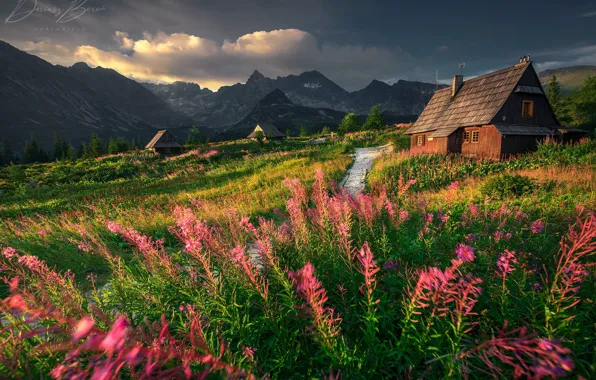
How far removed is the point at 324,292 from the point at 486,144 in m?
21.3

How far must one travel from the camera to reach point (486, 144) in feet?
58.9

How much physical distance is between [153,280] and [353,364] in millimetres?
2632

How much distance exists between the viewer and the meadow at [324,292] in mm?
1161

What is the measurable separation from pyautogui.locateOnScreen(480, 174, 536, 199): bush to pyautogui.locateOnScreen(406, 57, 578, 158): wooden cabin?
10.3 metres

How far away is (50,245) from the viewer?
292 inches

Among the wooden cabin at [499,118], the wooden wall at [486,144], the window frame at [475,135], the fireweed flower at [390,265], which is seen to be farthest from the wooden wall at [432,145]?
the fireweed flower at [390,265]

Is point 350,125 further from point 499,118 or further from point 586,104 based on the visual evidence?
point 499,118

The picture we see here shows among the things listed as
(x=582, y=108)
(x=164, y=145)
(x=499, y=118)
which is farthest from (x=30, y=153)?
(x=582, y=108)

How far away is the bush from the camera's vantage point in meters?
8.46

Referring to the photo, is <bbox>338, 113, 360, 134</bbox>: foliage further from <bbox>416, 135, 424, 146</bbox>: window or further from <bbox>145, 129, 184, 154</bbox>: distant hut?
<bbox>416, 135, 424, 146</bbox>: window

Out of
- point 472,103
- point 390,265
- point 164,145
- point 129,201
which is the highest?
point 472,103

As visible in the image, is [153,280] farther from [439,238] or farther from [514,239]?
[514,239]

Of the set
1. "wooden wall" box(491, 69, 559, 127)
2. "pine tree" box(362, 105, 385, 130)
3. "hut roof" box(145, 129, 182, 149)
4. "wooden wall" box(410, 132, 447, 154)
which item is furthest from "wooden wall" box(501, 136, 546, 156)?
"hut roof" box(145, 129, 182, 149)

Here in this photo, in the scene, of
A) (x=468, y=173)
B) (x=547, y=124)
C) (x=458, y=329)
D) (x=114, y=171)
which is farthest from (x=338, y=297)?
(x=114, y=171)
